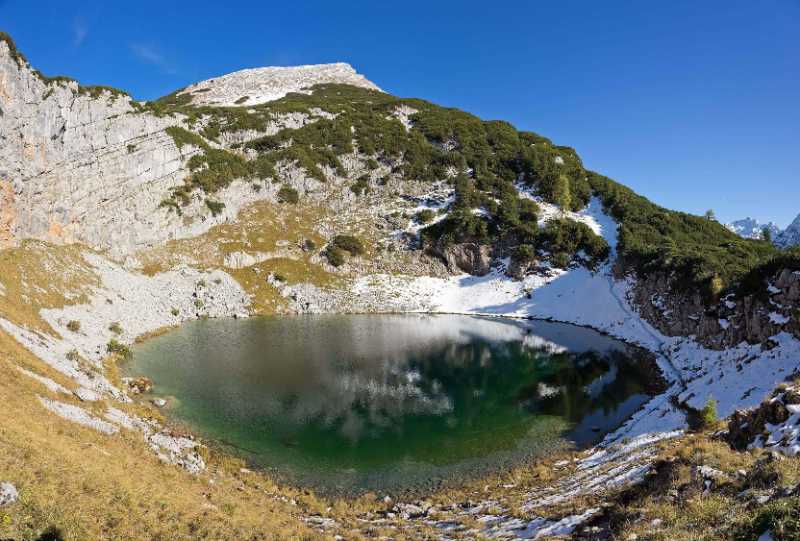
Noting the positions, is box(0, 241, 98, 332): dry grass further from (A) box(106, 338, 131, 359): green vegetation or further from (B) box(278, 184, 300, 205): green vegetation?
(B) box(278, 184, 300, 205): green vegetation

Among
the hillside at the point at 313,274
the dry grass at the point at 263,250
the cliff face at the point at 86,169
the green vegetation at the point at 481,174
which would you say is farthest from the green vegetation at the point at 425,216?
the cliff face at the point at 86,169

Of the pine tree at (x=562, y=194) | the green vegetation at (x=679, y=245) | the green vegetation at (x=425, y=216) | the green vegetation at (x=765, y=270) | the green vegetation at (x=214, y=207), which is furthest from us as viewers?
the pine tree at (x=562, y=194)

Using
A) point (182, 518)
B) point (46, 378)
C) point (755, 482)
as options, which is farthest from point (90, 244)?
point (755, 482)

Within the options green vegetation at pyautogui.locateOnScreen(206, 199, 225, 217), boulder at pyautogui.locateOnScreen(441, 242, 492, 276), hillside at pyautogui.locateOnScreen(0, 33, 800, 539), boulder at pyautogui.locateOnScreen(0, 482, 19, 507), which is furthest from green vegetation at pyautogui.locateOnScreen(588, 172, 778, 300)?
green vegetation at pyautogui.locateOnScreen(206, 199, 225, 217)

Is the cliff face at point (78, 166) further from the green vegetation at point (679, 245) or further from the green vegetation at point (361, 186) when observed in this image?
the green vegetation at point (679, 245)

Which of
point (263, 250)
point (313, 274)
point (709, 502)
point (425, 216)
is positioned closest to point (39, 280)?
point (263, 250)

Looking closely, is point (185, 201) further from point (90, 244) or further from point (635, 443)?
point (635, 443)
